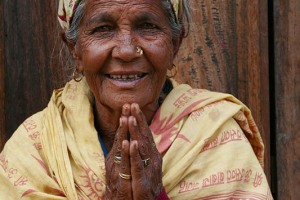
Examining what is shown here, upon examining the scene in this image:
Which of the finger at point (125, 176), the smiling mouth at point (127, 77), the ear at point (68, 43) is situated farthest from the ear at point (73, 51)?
the finger at point (125, 176)

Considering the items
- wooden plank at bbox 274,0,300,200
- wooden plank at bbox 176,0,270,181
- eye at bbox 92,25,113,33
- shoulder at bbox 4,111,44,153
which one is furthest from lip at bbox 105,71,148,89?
wooden plank at bbox 274,0,300,200

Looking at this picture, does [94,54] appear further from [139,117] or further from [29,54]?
[29,54]

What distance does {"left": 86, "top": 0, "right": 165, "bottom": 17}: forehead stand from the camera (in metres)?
3.04

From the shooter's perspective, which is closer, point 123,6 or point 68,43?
point 123,6

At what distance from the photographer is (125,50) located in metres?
3.00

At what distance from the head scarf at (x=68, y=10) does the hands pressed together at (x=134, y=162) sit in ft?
1.70

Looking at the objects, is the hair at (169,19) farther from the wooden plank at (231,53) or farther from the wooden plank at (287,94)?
the wooden plank at (287,94)

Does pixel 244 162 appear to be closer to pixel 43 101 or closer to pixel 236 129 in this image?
pixel 236 129

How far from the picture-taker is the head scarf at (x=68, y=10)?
10.4ft

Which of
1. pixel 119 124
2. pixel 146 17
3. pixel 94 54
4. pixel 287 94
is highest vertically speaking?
pixel 146 17

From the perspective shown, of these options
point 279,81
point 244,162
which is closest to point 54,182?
point 244,162

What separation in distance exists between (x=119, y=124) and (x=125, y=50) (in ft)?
0.79

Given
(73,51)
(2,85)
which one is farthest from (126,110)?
(2,85)

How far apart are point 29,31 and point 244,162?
3.74ft
